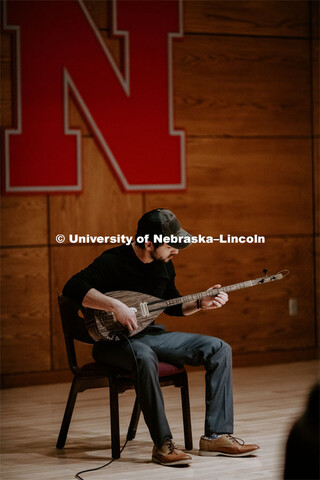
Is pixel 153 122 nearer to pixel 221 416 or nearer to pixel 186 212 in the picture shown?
pixel 186 212

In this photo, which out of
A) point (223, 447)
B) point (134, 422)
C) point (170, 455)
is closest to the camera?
point (170, 455)

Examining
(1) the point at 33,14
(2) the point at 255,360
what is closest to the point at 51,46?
(1) the point at 33,14

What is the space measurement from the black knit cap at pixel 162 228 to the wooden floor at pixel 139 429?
3.12 feet

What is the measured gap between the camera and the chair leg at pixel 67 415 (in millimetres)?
3346

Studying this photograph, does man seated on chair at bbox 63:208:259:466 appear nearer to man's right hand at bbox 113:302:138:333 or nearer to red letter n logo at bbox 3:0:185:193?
man's right hand at bbox 113:302:138:333

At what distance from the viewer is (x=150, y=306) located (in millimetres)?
3283

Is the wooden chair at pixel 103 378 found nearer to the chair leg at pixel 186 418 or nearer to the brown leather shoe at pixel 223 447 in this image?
the chair leg at pixel 186 418

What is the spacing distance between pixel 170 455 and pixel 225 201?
2.58 meters

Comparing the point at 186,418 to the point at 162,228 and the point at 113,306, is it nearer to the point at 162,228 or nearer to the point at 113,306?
the point at 113,306

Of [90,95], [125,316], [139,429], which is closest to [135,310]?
[125,316]

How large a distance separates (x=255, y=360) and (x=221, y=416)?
229 cm

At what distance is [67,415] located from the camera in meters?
3.40

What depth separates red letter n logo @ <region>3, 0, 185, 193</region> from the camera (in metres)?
4.87

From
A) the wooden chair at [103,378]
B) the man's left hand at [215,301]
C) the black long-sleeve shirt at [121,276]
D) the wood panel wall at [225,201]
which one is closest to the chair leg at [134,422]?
the wooden chair at [103,378]
